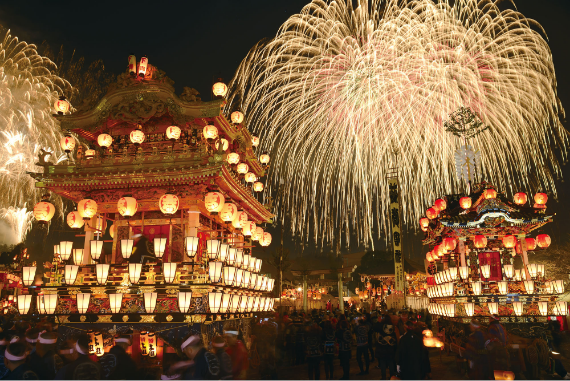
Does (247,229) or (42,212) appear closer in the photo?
(42,212)

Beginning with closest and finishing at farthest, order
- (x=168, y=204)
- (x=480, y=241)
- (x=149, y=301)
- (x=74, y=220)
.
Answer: (x=149, y=301) < (x=168, y=204) < (x=74, y=220) < (x=480, y=241)

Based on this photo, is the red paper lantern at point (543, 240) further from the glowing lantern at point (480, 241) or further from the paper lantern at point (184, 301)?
the paper lantern at point (184, 301)

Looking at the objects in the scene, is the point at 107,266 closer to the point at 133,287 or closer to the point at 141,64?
the point at 133,287

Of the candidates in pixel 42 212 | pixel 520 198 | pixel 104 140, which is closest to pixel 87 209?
pixel 42 212

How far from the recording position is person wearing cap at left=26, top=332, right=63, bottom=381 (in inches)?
185

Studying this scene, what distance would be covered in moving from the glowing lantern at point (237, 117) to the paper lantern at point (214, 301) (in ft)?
26.3

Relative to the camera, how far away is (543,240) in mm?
17438

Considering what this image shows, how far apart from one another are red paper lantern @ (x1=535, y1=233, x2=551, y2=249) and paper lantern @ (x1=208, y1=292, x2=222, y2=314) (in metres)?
14.0

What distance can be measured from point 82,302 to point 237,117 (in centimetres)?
899

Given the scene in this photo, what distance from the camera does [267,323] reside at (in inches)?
353

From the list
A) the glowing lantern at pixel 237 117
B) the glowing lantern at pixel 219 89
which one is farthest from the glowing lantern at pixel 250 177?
the glowing lantern at pixel 219 89

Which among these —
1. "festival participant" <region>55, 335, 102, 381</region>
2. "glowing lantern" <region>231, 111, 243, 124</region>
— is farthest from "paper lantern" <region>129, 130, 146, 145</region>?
"festival participant" <region>55, 335, 102, 381</region>

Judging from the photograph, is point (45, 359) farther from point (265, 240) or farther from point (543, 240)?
point (543, 240)

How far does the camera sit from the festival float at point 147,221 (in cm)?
1111
